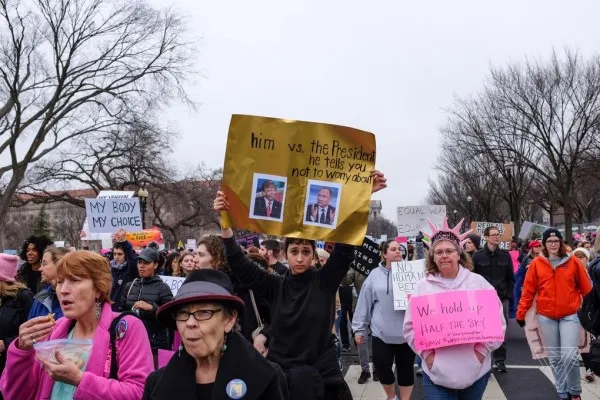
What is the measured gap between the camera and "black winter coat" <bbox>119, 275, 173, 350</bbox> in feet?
20.8

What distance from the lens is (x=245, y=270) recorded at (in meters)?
4.46

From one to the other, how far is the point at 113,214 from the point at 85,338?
302 inches

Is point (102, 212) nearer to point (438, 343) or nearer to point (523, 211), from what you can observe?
point (438, 343)

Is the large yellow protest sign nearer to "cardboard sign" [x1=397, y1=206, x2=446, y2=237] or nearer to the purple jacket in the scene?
the purple jacket

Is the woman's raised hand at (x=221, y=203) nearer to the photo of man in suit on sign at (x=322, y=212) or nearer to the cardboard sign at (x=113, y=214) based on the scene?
the photo of man in suit on sign at (x=322, y=212)

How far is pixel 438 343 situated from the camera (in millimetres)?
4555

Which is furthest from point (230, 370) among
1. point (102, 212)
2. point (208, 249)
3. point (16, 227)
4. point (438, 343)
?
point (16, 227)

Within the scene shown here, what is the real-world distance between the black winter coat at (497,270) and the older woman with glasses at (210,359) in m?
7.90

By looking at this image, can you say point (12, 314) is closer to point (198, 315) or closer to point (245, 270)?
point (245, 270)

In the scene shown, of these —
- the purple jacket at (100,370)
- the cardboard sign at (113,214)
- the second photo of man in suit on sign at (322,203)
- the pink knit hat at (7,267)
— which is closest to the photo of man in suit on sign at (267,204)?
the second photo of man in suit on sign at (322,203)

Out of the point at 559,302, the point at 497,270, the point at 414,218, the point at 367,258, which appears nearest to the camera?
the point at 559,302

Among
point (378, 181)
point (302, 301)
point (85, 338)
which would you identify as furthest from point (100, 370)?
point (378, 181)

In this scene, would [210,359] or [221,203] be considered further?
[221,203]

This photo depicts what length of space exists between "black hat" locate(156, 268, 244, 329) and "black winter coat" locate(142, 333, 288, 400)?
6.0 inches
